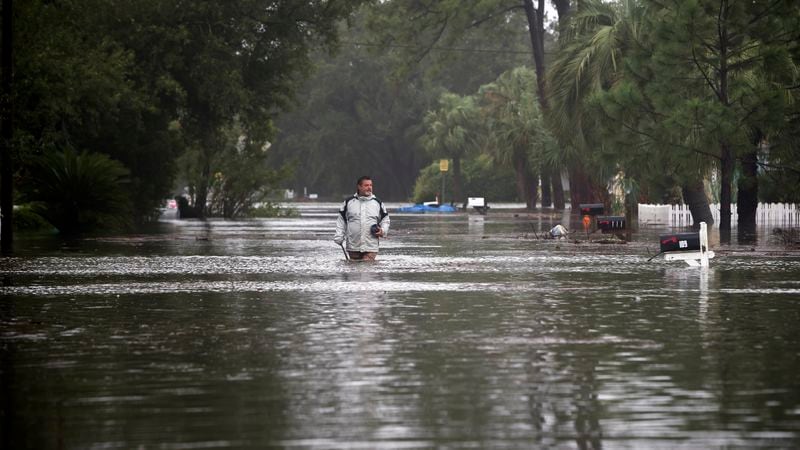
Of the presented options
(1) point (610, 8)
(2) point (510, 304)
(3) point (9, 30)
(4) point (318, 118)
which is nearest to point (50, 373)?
(2) point (510, 304)

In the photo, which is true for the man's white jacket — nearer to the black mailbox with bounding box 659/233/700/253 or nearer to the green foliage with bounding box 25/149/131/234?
the black mailbox with bounding box 659/233/700/253

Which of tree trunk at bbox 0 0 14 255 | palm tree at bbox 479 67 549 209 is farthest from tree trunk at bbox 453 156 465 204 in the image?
tree trunk at bbox 0 0 14 255

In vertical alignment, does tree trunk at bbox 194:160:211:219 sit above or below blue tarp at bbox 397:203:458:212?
above

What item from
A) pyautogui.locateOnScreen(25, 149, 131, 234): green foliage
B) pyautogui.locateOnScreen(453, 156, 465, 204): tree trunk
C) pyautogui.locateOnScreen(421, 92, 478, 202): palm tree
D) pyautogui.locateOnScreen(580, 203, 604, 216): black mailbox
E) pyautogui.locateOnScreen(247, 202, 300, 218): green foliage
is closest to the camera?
pyautogui.locateOnScreen(580, 203, 604, 216): black mailbox

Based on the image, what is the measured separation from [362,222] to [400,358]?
13233mm

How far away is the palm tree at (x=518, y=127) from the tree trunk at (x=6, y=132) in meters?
46.8

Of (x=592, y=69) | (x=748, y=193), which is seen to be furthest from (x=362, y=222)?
(x=592, y=69)

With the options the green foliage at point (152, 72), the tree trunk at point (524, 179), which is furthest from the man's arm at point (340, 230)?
the tree trunk at point (524, 179)

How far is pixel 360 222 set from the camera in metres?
25.0

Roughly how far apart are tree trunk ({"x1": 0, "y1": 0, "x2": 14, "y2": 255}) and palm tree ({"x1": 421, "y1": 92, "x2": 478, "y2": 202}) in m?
70.3

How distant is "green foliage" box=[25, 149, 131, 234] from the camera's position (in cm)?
4047

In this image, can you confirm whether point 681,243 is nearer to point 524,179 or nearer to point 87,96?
point 87,96

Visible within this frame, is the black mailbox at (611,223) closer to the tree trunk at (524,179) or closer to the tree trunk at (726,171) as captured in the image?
the tree trunk at (726,171)

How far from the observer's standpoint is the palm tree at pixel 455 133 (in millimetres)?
101562
